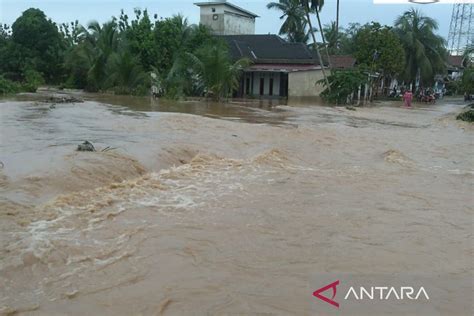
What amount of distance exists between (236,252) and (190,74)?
22.3 m

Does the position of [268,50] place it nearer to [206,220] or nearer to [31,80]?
[31,80]

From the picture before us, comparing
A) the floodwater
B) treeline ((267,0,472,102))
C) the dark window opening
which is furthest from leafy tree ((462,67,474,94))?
the floodwater

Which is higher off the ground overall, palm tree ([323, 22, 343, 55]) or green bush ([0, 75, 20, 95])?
palm tree ([323, 22, 343, 55])

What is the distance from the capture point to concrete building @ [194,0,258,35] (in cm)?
3881

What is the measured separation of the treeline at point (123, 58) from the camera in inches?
955

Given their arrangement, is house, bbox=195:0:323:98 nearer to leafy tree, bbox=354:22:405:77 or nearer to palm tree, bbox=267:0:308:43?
leafy tree, bbox=354:22:405:77

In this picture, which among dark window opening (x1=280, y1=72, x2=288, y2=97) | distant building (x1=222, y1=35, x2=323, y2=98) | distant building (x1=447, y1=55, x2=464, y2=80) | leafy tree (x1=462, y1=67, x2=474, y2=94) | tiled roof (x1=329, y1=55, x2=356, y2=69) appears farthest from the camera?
distant building (x1=447, y1=55, x2=464, y2=80)

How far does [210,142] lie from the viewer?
10.2 meters

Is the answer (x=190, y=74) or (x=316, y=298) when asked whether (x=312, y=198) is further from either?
(x=190, y=74)

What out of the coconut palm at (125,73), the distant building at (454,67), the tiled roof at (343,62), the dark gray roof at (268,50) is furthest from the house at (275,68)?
the distant building at (454,67)

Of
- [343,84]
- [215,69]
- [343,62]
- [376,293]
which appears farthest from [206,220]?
[343,62]

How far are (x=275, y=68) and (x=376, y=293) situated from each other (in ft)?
88.6

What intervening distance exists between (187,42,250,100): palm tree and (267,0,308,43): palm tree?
1840cm

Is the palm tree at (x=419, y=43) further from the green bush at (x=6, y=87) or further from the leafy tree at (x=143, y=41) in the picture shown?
the green bush at (x=6, y=87)
